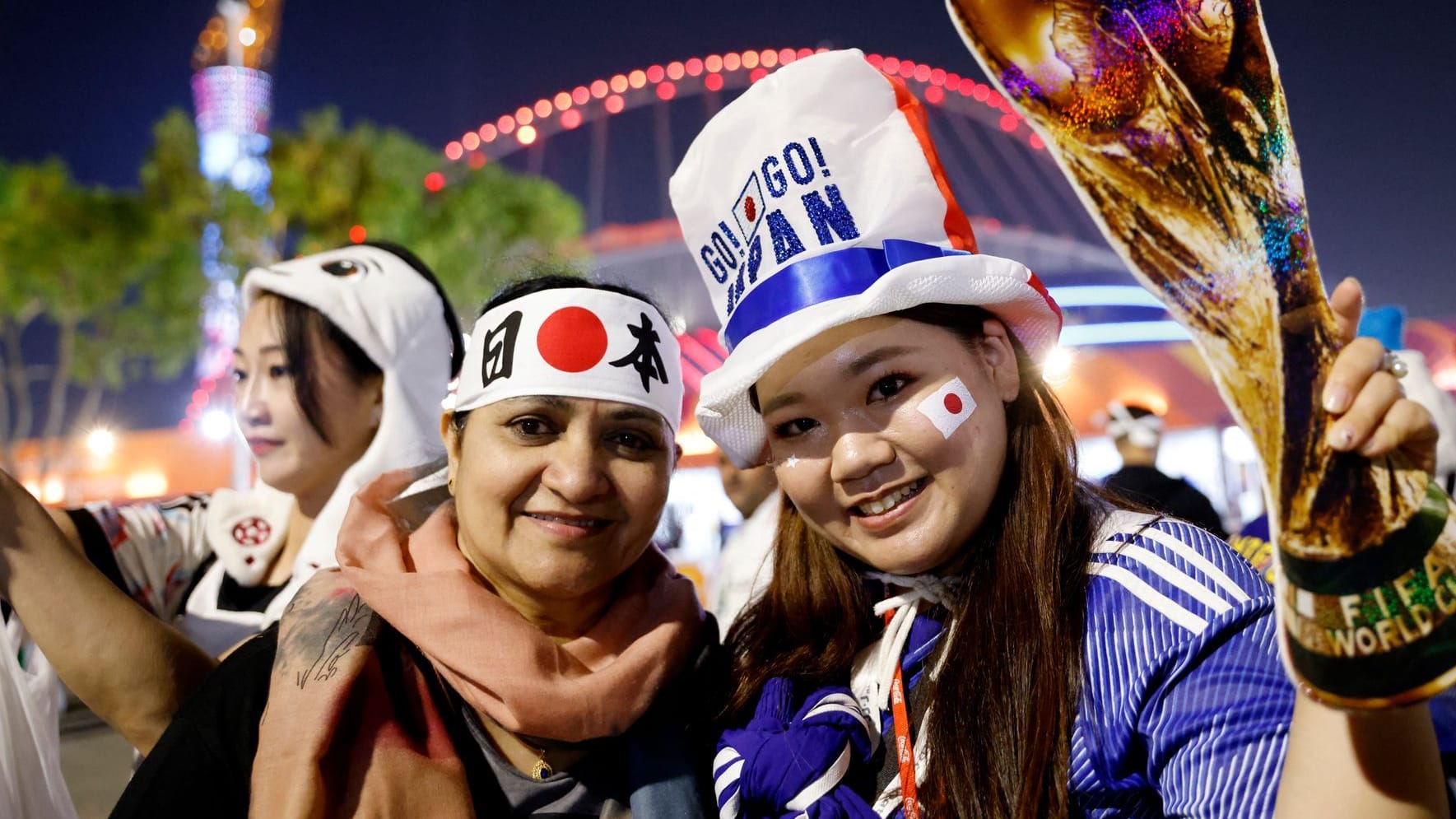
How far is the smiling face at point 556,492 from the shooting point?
2.00 meters

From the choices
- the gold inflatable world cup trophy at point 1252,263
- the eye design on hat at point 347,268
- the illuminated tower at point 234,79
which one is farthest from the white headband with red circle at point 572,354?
the illuminated tower at point 234,79

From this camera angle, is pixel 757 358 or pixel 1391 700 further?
pixel 757 358

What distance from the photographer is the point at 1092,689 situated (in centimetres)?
148

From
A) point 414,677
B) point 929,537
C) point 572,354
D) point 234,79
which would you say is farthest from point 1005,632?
point 234,79

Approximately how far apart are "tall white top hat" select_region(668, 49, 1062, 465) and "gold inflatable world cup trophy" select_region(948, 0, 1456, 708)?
0.36m

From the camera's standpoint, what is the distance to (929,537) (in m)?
1.64

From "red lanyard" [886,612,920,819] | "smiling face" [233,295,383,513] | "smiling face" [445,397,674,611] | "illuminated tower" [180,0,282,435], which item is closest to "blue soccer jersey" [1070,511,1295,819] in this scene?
"red lanyard" [886,612,920,819]

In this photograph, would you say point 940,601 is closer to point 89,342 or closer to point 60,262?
point 60,262

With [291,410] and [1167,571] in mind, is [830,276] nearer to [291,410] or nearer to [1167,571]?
[1167,571]

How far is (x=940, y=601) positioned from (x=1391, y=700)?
0.83 m

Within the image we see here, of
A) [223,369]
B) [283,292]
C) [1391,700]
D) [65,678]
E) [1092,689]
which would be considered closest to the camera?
[1391,700]

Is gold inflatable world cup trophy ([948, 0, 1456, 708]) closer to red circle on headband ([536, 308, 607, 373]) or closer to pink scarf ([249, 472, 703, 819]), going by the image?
red circle on headband ([536, 308, 607, 373])

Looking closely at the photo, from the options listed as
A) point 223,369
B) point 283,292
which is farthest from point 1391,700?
point 223,369

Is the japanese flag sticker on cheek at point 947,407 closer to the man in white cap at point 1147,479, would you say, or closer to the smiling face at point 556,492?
the man in white cap at point 1147,479
